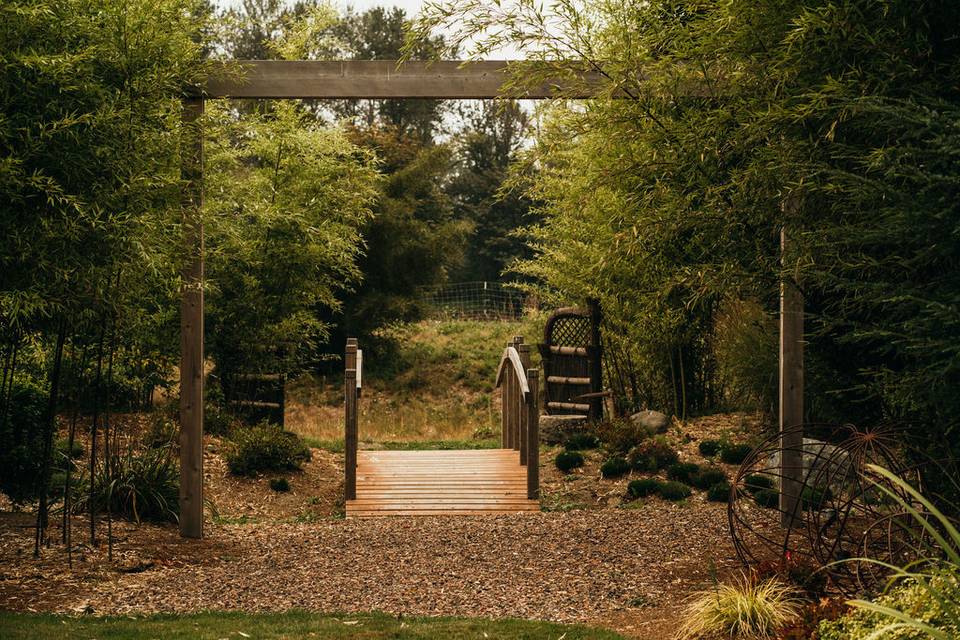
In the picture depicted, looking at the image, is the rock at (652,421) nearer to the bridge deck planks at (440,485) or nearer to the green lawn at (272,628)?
the bridge deck planks at (440,485)

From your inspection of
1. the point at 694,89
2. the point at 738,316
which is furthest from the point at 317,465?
the point at 694,89

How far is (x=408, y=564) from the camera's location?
4891 mm

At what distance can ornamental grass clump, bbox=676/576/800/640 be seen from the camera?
338 cm

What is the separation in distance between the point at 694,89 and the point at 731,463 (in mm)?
3283

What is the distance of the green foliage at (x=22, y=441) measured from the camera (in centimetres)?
551

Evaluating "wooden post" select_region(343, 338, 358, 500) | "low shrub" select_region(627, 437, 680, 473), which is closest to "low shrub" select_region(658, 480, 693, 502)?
"low shrub" select_region(627, 437, 680, 473)

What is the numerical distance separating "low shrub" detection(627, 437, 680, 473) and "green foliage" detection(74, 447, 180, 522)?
323cm

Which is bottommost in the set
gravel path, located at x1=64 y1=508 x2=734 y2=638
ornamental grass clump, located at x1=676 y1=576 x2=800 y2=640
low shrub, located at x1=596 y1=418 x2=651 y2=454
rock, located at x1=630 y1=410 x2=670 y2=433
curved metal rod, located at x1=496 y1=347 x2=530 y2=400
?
gravel path, located at x1=64 y1=508 x2=734 y2=638

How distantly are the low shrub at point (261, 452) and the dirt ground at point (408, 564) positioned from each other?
0.79m

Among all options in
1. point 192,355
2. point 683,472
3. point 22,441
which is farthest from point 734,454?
point 22,441

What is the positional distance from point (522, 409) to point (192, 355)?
291 centimetres

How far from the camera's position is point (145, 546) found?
16.6 feet

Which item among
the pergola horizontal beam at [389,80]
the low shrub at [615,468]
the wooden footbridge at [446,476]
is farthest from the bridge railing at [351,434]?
the pergola horizontal beam at [389,80]

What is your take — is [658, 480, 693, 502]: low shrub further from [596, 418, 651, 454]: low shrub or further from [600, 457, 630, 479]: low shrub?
[596, 418, 651, 454]: low shrub
